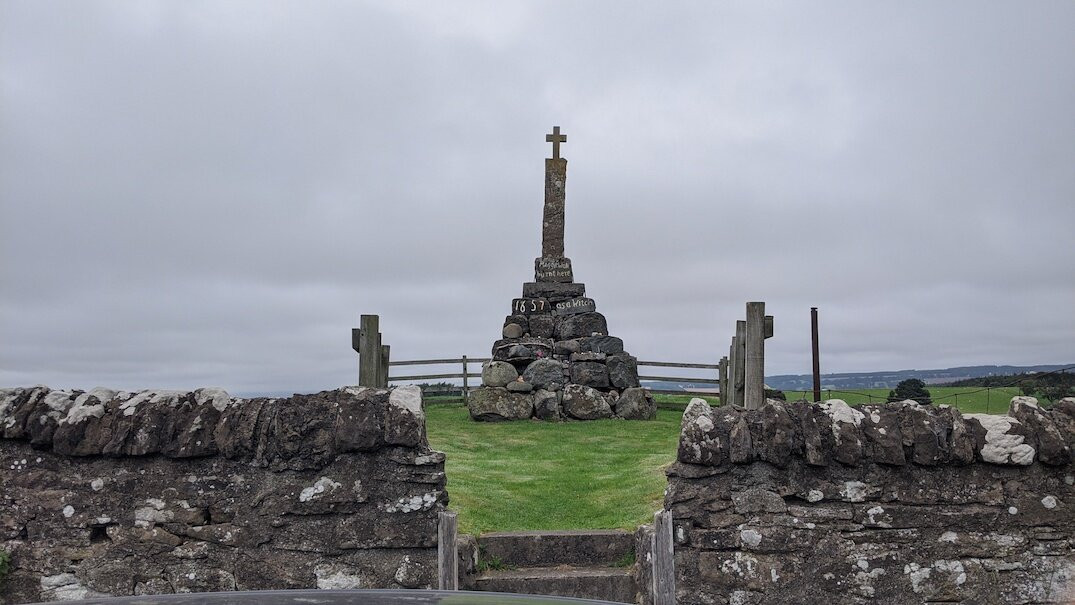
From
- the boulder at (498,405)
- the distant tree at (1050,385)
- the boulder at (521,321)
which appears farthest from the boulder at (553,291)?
the distant tree at (1050,385)

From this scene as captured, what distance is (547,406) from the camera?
16547mm

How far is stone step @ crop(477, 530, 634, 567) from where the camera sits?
5.86 meters

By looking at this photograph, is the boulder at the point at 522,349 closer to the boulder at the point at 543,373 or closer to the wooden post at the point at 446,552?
the boulder at the point at 543,373

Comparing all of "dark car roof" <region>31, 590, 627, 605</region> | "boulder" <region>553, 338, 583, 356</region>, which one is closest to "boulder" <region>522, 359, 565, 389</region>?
"boulder" <region>553, 338, 583, 356</region>

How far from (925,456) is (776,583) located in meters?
1.24

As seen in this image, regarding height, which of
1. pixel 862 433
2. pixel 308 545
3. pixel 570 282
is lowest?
pixel 308 545

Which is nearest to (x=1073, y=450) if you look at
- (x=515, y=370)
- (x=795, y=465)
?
(x=795, y=465)

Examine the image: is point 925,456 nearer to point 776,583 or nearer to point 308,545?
point 776,583

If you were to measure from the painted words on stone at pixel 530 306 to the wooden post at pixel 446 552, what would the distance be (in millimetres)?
13392

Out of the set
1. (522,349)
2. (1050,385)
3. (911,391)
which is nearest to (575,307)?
(522,349)

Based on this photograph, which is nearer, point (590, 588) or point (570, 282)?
point (590, 588)

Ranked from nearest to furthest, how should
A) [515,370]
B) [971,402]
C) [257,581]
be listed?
[257,581] → [971,402] → [515,370]

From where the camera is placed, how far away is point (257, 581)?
5.12 m

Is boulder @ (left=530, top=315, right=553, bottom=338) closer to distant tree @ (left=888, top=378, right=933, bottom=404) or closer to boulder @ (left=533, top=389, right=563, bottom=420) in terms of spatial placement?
boulder @ (left=533, top=389, right=563, bottom=420)
